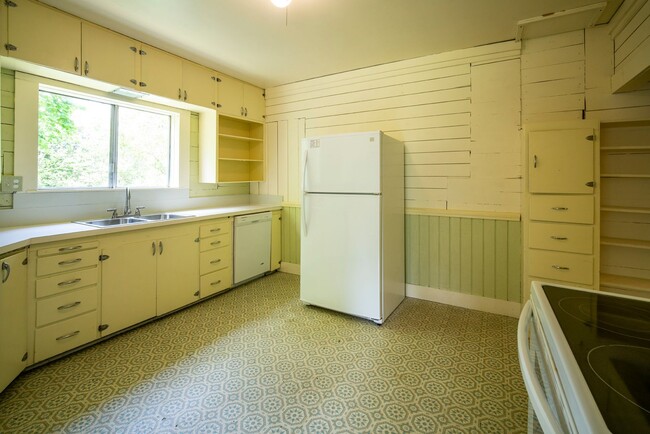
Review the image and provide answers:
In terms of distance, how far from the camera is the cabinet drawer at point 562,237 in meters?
2.40

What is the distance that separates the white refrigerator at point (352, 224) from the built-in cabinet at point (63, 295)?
5.80 ft

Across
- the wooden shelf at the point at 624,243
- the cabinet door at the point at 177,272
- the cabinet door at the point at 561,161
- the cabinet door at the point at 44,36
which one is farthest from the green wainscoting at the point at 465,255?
the cabinet door at the point at 44,36

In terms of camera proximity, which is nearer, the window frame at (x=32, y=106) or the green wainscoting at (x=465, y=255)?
the window frame at (x=32, y=106)

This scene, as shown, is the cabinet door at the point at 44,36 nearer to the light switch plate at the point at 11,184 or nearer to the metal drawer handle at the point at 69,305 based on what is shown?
the light switch plate at the point at 11,184

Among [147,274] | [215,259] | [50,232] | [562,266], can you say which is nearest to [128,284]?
[147,274]

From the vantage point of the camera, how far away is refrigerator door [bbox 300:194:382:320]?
272cm

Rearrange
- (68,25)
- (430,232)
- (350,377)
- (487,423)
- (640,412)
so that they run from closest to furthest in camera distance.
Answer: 1. (640,412)
2. (487,423)
3. (350,377)
4. (68,25)
5. (430,232)

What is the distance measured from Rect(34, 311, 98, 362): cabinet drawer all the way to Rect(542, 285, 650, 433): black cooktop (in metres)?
2.84

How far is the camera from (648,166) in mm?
2402

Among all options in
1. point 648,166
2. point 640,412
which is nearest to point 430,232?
point 648,166

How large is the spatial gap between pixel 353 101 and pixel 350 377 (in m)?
3.00

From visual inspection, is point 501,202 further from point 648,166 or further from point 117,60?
point 117,60

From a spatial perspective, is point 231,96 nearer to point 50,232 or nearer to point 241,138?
point 241,138

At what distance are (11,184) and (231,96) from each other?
232 cm
